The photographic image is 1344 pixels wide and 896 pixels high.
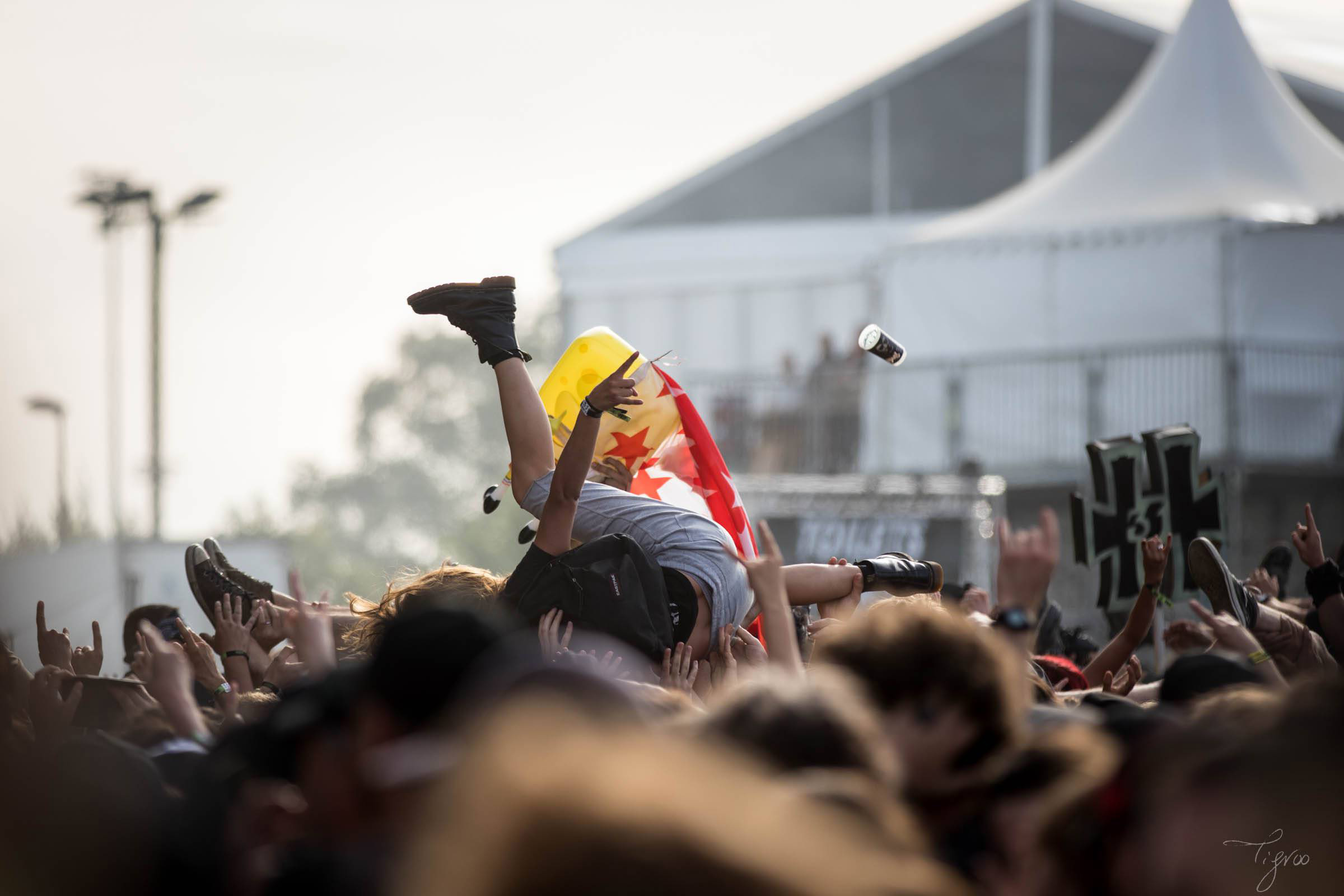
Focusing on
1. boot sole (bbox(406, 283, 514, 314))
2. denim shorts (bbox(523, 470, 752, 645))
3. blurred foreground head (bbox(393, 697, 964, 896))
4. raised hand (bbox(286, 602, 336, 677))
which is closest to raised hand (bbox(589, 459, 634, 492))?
denim shorts (bbox(523, 470, 752, 645))

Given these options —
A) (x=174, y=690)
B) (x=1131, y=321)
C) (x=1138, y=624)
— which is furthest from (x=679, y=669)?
(x=1131, y=321)

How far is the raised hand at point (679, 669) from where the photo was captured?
4.12 meters

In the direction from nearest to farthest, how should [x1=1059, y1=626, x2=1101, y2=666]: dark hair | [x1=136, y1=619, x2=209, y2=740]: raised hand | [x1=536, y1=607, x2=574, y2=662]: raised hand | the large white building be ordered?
[x1=136, y1=619, x2=209, y2=740]: raised hand
[x1=536, y1=607, x2=574, y2=662]: raised hand
[x1=1059, y1=626, x2=1101, y2=666]: dark hair
the large white building

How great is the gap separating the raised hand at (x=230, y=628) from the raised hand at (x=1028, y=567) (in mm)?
2208

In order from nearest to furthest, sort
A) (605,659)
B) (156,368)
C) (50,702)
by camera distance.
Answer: (50,702) < (605,659) < (156,368)

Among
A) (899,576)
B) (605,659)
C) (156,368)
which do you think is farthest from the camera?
(156,368)

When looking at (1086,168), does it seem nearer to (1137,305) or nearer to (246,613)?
(1137,305)

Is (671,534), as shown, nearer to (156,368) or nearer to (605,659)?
(605,659)

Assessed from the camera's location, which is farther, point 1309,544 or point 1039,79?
point 1039,79

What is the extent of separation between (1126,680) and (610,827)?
3703 mm

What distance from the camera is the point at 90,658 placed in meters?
4.55

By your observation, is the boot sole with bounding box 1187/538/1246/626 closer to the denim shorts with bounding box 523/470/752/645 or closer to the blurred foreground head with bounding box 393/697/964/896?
the denim shorts with bounding box 523/470/752/645
